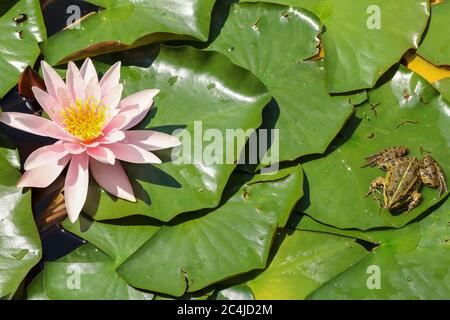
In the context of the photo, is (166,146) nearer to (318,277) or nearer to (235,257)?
(235,257)

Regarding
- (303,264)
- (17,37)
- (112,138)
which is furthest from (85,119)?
(303,264)

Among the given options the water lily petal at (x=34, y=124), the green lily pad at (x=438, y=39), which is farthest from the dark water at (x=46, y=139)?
the green lily pad at (x=438, y=39)

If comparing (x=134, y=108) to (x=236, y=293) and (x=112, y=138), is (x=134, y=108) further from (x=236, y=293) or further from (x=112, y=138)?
(x=236, y=293)

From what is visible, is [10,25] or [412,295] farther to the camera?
[10,25]

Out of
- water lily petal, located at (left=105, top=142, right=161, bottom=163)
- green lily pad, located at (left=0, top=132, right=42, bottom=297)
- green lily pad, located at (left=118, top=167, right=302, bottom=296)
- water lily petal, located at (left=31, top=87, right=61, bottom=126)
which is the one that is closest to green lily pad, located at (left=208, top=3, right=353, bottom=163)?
green lily pad, located at (left=118, top=167, right=302, bottom=296)

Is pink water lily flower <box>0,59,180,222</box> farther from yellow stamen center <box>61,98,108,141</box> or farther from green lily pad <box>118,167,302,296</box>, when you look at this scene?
green lily pad <box>118,167,302,296</box>
